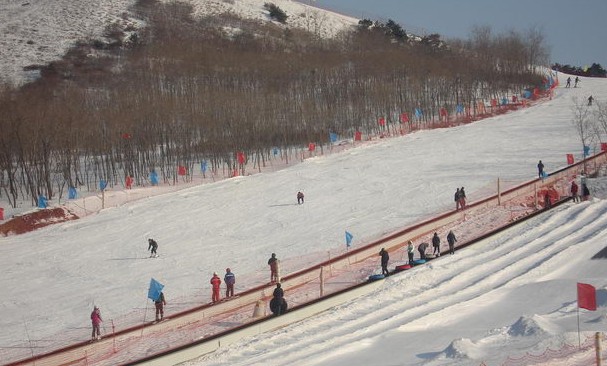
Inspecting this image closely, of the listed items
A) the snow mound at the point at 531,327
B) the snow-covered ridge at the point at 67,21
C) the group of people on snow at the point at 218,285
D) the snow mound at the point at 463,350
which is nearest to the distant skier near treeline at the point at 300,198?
the group of people on snow at the point at 218,285

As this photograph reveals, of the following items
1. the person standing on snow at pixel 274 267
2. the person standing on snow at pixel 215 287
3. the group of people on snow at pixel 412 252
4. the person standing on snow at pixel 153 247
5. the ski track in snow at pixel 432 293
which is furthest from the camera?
the person standing on snow at pixel 153 247

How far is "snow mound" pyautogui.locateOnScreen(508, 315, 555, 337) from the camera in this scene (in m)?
16.2

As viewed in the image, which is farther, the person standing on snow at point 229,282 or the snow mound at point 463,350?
the person standing on snow at point 229,282

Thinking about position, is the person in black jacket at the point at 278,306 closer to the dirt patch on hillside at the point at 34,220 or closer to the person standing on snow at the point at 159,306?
the person standing on snow at the point at 159,306

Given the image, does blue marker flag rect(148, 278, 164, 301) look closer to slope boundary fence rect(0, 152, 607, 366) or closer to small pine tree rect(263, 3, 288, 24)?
slope boundary fence rect(0, 152, 607, 366)

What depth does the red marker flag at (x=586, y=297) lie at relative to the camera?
15.7 meters

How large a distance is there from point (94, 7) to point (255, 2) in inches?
1026

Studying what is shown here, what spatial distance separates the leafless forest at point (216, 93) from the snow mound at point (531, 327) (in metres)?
42.1

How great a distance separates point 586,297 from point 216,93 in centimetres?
6337

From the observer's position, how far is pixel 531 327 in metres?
16.4

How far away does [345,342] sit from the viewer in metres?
18.0

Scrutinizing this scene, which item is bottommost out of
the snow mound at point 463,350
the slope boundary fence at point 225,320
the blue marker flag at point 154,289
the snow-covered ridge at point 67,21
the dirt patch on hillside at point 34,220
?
the dirt patch on hillside at point 34,220

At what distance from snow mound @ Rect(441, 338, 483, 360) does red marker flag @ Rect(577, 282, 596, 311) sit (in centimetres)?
212

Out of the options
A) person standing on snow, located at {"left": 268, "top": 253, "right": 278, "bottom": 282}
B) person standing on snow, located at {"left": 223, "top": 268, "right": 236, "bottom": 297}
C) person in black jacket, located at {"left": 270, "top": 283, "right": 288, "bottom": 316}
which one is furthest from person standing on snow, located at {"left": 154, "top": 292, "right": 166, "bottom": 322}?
person in black jacket, located at {"left": 270, "top": 283, "right": 288, "bottom": 316}
